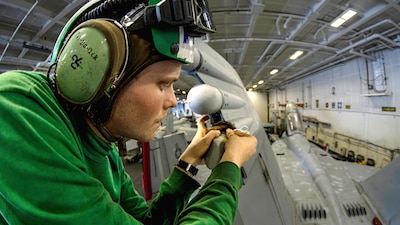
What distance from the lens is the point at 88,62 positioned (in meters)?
0.47

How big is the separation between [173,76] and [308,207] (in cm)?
274

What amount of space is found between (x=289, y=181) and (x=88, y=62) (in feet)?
11.4

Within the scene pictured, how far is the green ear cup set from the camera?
475mm

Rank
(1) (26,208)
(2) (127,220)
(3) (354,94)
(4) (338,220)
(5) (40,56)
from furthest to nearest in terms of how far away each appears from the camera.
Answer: (3) (354,94)
(5) (40,56)
(4) (338,220)
(2) (127,220)
(1) (26,208)

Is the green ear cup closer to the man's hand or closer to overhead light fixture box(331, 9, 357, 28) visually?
the man's hand

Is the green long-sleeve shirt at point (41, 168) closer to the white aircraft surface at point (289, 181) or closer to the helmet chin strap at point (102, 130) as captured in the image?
the helmet chin strap at point (102, 130)

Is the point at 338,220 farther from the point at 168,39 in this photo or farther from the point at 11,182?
the point at 11,182

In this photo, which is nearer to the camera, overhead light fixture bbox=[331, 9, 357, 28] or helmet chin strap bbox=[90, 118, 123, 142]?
helmet chin strap bbox=[90, 118, 123, 142]

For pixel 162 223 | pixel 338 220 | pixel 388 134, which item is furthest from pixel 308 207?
pixel 388 134

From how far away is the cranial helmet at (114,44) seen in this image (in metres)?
0.48

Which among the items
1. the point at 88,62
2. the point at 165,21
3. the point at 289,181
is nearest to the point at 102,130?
the point at 88,62

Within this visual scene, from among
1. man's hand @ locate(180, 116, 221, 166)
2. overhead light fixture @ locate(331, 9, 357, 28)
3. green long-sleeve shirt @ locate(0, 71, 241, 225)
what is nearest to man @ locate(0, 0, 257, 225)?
green long-sleeve shirt @ locate(0, 71, 241, 225)

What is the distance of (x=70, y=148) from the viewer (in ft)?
1.38

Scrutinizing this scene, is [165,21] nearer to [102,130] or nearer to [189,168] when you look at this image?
[102,130]
